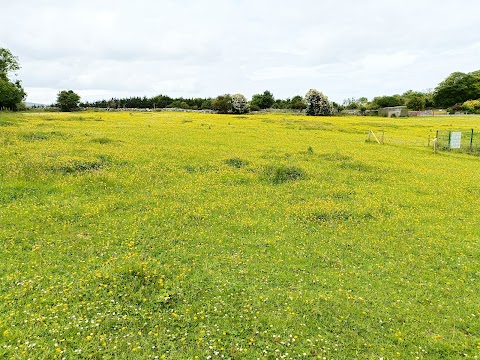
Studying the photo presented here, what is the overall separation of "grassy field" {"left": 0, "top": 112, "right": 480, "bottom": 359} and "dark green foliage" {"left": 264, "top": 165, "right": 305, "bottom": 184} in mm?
419

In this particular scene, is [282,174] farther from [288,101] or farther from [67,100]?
[288,101]

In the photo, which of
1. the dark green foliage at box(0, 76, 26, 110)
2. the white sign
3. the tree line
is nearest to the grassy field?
the white sign

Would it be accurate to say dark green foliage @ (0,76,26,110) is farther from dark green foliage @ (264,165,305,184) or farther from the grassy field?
dark green foliage @ (264,165,305,184)

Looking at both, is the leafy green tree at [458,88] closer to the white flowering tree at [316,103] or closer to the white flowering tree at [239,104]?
the white flowering tree at [316,103]

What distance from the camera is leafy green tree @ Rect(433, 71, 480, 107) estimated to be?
110312 mm

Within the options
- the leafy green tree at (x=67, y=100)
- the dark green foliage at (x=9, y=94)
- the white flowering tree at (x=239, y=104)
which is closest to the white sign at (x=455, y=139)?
the white flowering tree at (x=239, y=104)

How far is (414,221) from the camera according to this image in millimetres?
12883

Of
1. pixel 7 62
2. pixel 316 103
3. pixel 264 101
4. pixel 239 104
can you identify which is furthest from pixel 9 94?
pixel 264 101

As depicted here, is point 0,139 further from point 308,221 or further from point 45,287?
point 308,221

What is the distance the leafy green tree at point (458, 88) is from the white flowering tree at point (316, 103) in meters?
47.0

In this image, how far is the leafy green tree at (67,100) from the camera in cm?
10412

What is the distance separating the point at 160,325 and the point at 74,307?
1.81 m

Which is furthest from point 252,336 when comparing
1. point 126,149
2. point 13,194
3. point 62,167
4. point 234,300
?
point 126,149

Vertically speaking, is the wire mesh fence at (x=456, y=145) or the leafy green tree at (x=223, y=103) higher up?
the leafy green tree at (x=223, y=103)
